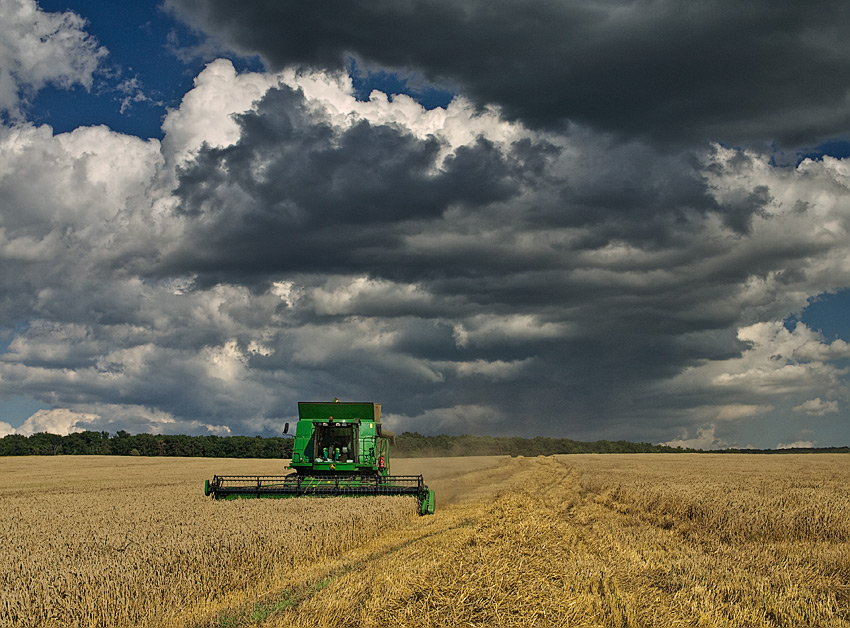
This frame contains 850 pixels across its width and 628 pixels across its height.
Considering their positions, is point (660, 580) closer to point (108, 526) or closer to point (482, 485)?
point (108, 526)

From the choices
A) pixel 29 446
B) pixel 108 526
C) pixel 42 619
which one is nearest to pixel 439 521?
pixel 108 526

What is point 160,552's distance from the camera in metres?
9.65

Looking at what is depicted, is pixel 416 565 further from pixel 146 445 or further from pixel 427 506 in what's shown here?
pixel 146 445

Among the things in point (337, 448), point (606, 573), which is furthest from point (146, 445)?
point (606, 573)

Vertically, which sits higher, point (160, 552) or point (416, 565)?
point (160, 552)

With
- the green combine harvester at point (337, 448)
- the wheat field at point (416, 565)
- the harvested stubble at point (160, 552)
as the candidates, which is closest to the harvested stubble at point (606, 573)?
the wheat field at point (416, 565)

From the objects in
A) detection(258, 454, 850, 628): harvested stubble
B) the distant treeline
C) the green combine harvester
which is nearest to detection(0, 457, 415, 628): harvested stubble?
detection(258, 454, 850, 628): harvested stubble

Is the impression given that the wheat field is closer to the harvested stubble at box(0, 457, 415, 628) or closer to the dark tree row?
the harvested stubble at box(0, 457, 415, 628)

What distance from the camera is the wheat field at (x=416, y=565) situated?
771 centimetres

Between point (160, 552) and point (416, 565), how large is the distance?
3508mm

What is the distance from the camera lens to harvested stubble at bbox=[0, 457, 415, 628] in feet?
25.4

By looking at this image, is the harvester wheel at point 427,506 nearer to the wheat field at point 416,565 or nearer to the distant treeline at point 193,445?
the wheat field at point 416,565

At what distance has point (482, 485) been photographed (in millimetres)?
31031

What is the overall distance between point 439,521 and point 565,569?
25.2 ft
